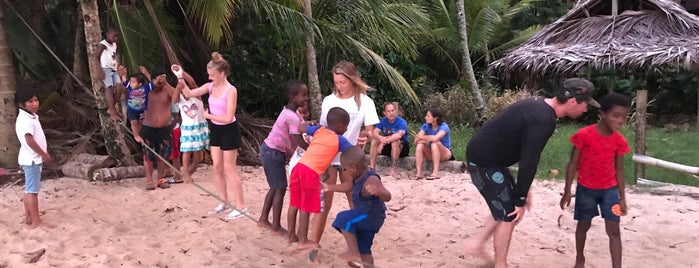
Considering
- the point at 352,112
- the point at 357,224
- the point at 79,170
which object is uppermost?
the point at 352,112

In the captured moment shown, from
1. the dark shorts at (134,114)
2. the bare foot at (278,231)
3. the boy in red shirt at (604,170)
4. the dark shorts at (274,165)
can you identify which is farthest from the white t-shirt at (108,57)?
the boy in red shirt at (604,170)

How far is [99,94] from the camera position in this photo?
7.32 metres

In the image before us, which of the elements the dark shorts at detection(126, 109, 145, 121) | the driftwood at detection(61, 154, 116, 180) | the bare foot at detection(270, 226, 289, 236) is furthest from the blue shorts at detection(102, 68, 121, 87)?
the bare foot at detection(270, 226, 289, 236)

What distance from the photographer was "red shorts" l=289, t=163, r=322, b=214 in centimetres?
428

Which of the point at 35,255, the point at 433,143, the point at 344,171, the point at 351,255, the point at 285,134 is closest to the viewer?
the point at 351,255

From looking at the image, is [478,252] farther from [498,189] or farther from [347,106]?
[347,106]

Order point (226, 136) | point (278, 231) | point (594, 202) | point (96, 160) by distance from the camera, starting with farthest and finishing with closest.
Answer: point (96, 160) → point (226, 136) → point (278, 231) → point (594, 202)

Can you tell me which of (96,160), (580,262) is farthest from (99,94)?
(580,262)

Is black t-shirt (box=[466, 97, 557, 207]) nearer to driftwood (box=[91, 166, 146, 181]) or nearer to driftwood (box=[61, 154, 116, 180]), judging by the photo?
driftwood (box=[91, 166, 146, 181])

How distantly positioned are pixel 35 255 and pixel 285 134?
2081mm

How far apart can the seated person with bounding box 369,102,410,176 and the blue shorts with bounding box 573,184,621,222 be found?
3845 millimetres

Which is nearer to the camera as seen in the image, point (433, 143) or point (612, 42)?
point (433, 143)

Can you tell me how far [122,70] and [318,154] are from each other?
3287mm

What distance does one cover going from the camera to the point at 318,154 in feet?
14.0
